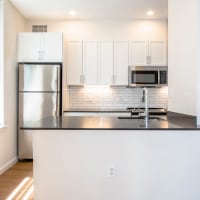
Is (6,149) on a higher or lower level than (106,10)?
lower

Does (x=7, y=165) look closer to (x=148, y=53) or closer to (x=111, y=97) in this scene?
(x=111, y=97)

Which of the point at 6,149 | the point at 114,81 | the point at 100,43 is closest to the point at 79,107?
the point at 114,81

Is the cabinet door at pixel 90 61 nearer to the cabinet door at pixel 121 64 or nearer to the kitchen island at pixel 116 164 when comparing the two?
the cabinet door at pixel 121 64

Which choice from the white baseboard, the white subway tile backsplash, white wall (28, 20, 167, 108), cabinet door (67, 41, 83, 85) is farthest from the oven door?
the white baseboard

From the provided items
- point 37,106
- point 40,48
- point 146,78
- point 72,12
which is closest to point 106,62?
point 146,78

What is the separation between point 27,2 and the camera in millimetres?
4418

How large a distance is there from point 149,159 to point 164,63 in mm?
3144

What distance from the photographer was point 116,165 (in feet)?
8.20

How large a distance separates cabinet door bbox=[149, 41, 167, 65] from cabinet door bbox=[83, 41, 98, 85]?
3.77 feet

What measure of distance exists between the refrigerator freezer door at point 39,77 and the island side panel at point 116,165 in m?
2.32

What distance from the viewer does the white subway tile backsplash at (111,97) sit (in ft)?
17.9

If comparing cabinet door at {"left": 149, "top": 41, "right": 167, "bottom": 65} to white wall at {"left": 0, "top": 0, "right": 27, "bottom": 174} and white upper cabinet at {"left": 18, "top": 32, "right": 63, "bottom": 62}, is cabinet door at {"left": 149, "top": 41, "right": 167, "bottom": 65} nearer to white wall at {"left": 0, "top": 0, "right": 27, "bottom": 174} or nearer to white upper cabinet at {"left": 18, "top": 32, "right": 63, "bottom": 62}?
white upper cabinet at {"left": 18, "top": 32, "right": 63, "bottom": 62}

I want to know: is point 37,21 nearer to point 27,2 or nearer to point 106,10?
point 27,2

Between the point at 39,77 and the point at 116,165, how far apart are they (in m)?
2.79
